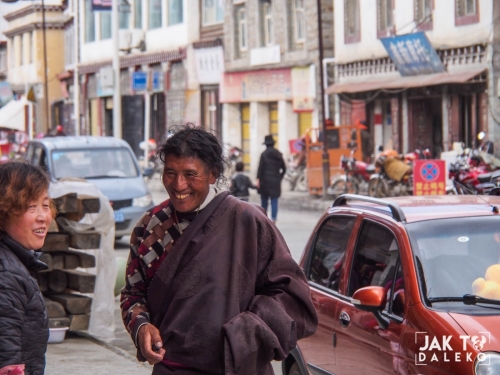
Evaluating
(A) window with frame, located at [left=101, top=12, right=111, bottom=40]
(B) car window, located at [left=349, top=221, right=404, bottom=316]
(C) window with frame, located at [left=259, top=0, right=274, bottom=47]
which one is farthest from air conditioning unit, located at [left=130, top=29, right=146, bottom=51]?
(B) car window, located at [left=349, top=221, right=404, bottom=316]

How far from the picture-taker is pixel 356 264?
20.3 ft

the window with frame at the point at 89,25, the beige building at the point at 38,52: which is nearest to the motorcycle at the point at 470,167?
the window with frame at the point at 89,25

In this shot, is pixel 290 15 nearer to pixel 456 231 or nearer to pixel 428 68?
pixel 428 68

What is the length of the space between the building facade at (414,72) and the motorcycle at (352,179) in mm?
2878

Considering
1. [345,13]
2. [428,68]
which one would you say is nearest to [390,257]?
[428,68]

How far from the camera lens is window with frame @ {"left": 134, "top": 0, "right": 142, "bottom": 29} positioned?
1853 inches

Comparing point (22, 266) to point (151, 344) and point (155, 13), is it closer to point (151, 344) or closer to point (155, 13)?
point (151, 344)

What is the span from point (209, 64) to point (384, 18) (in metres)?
12.0

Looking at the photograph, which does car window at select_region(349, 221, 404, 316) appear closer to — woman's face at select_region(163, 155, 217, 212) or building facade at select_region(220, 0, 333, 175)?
woman's face at select_region(163, 155, 217, 212)

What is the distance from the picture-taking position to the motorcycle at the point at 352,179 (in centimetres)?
2552

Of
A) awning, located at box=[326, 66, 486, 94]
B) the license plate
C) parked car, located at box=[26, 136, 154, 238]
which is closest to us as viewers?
the license plate

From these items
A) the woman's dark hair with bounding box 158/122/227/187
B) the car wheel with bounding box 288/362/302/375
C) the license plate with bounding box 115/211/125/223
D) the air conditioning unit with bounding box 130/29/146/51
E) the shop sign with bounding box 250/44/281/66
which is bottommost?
the car wheel with bounding box 288/362/302/375

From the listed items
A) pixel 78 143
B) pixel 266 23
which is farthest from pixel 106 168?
pixel 266 23

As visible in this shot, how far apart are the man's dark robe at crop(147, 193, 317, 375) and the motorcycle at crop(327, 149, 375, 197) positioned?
21.5m
